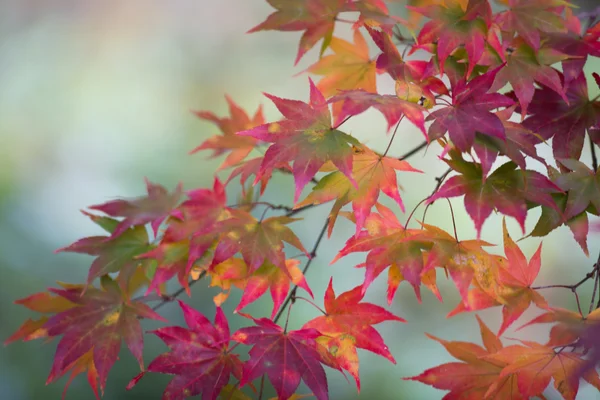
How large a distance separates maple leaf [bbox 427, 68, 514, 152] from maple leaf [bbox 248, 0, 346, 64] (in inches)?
10.9

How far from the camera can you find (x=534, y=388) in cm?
71

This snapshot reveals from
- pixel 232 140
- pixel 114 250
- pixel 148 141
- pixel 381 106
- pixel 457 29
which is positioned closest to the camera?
pixel 381 106

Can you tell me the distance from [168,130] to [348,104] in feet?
5.01

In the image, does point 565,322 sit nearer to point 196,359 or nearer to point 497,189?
point 497,189

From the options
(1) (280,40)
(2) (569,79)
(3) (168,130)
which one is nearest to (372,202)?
(2) (569,79)

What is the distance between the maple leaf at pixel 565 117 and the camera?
2.69 ft

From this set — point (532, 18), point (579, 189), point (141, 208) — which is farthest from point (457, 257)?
point (141, 208)

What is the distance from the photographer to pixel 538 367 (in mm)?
714

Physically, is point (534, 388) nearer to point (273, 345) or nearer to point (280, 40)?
point (273, 345)

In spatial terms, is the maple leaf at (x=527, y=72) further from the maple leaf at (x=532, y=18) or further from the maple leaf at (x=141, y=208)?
the maple leaf at (x=141, y=208)

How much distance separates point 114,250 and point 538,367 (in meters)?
0.59

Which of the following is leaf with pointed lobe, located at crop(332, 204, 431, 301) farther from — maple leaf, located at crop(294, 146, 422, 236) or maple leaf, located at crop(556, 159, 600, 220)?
maple leaf, located at crop(556, 159, 600, 220)

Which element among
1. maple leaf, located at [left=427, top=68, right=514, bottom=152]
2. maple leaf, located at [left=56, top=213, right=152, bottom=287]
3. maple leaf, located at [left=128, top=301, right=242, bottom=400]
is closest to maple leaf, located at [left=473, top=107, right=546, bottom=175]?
maple leaf, located at [left=427, top=68, right=514, bottom=152]

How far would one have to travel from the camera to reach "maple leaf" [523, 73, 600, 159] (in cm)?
82
